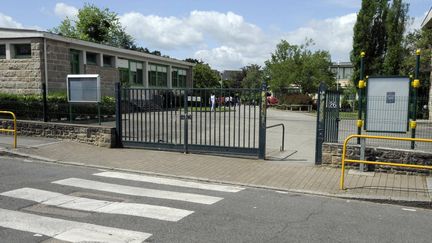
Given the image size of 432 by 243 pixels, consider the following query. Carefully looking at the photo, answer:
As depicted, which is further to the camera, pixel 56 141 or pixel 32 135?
pixel 32 135

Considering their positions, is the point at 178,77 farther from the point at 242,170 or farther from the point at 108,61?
the point at 242,170

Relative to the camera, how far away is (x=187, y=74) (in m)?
43.4

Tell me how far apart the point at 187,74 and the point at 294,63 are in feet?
53.6

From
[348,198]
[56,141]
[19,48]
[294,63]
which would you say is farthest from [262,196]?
[294,63]

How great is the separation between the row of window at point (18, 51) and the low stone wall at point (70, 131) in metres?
7.35

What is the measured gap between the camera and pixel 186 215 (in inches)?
240

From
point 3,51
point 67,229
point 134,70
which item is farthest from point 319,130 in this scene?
point 134,70

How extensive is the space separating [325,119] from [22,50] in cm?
1716

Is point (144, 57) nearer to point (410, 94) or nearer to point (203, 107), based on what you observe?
point (203, 107)

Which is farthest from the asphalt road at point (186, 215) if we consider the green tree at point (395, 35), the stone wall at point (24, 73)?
the green tree at point (395, 35)

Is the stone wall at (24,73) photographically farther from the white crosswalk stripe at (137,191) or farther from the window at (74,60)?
the white crosswalk stripe at (137,191)

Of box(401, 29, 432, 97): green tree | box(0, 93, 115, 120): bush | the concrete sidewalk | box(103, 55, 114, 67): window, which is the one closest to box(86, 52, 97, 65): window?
box(103, 55, 114, 67): window

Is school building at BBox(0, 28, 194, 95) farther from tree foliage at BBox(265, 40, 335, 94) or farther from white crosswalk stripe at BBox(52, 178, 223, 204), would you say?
tree foliage at BBox(265, 40, 335, 94)

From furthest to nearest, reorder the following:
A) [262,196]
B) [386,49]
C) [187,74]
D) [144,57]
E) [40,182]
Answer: [187,74]
[386,49]
[144,57]
[40,182]
[262,196]
